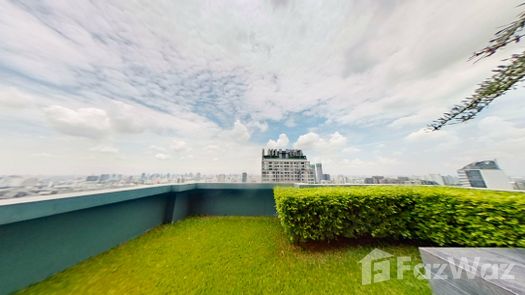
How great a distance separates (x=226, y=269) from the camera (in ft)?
8.50

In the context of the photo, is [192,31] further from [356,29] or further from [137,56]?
[356,29]

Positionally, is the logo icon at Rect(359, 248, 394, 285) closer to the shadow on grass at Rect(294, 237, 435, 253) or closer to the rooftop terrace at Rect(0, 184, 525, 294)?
→ the rooftop terrace at Rect(0, 184, 525, 294)

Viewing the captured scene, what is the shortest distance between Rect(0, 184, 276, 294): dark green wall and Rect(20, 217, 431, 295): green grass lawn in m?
0.21

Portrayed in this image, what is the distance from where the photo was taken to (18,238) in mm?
2133

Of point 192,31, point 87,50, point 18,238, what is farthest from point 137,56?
point 18,238

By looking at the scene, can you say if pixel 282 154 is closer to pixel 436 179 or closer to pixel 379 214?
pixel 436 179

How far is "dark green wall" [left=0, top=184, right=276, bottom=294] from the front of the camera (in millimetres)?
2023

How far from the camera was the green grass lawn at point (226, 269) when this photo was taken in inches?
84.4

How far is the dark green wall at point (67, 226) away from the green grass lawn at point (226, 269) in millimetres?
212

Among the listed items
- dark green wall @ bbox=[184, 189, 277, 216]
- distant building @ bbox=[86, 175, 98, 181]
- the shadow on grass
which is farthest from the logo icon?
distant building @ bbox=[86, 175, 98, 181]

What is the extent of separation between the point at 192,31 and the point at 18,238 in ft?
18.6

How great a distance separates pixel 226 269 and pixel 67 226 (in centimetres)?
276
